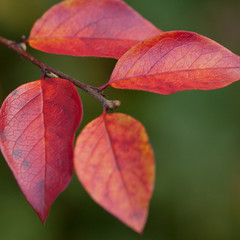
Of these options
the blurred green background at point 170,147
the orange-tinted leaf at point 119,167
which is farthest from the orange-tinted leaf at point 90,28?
the blurred green background at point 170,147

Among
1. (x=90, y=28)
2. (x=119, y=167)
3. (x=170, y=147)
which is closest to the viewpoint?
(x=119, y=167)

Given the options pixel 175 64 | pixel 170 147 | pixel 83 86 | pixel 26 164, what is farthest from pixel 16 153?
pixel 170 147

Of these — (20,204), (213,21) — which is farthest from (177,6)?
(20,204)

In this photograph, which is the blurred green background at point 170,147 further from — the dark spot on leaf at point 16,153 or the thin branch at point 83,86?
the dark spot on leaf at point 16,153

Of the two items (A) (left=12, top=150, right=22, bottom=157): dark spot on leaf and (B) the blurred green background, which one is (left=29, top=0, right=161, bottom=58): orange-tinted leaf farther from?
(B) the blurred green background

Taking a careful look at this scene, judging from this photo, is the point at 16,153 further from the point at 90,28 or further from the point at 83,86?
the point at 90,28

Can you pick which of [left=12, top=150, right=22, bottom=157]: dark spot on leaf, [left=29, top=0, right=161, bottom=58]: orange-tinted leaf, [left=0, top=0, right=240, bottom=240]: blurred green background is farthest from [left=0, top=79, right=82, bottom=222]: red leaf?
[left=0, top=0, right=240, bottom=240]: blurred green background
